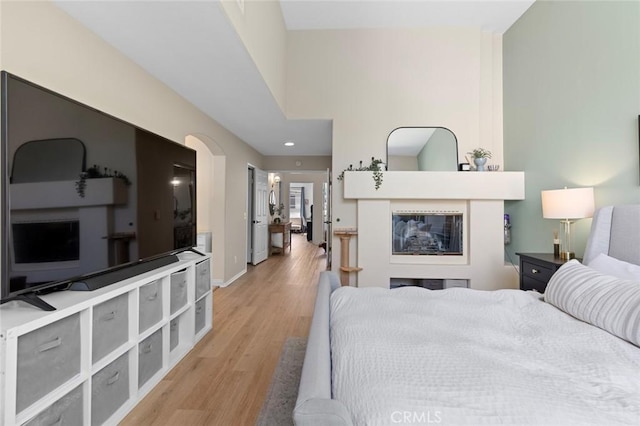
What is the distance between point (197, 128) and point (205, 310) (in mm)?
2056

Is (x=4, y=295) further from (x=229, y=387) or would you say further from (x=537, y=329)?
(x=537, y=329)

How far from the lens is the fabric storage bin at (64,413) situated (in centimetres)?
120

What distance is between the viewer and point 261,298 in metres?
3.84

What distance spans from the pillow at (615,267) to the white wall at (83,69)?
3467 millimetres

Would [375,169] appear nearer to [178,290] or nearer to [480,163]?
[480,163]

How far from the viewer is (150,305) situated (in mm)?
1938

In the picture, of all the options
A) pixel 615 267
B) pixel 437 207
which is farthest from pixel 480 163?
pixel 615 267

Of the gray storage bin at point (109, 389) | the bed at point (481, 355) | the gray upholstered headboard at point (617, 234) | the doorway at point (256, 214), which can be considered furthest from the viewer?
the doorway at point (256, 214)

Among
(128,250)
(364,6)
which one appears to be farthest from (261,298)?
(364,6)

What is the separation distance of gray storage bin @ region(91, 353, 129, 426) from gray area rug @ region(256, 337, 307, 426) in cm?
79

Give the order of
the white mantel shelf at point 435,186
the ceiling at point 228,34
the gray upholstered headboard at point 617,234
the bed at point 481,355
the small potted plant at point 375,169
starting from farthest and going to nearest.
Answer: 1. the small potted plant at point 375,169
2. the white mantel shelf at point 435,186
3. the gray upholstered headboard at point 617,234
4. the ceiling at point 228,34
5. the bed at point 481,355

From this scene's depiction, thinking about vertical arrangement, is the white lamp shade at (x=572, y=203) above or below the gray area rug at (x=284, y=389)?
above

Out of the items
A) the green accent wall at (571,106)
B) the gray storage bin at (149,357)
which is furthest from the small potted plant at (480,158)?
the gray storage bin at (149,357)

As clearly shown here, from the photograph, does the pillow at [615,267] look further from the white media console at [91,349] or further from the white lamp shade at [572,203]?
the white media console at [91,349]
